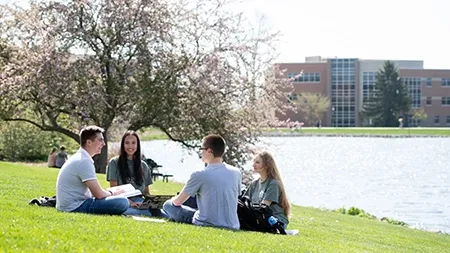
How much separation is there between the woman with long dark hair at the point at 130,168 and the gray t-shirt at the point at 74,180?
3.49 ft

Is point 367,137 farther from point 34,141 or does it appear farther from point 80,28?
point 80,28

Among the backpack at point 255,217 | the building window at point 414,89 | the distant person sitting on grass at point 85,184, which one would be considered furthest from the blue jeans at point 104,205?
the building window at point 414,89

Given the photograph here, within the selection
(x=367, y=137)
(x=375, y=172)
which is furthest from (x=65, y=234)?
(x=367, y=137)

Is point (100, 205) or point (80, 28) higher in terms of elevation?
point (80, 28)

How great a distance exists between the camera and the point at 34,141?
36.0 meters

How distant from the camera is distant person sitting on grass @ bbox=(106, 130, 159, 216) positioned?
1053 cm

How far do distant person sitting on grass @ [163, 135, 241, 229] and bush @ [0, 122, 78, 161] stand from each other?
26196 millimetres

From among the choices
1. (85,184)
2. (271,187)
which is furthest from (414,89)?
(85,184)

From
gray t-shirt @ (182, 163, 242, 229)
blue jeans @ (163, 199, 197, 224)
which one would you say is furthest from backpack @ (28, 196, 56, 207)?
gray t-shirt @ (182, 163, 242, 229)

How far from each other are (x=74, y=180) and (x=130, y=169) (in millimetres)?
1676

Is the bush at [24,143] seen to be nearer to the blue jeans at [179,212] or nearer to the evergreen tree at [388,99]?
the blue jeans at [179,212]

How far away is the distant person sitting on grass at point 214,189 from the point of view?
927cm

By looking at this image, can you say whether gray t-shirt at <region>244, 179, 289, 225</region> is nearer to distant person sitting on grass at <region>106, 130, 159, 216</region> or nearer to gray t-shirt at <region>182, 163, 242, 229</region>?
gray t-shirt at <region>182, 163, 242, 229</region>

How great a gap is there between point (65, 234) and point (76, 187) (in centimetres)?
195
